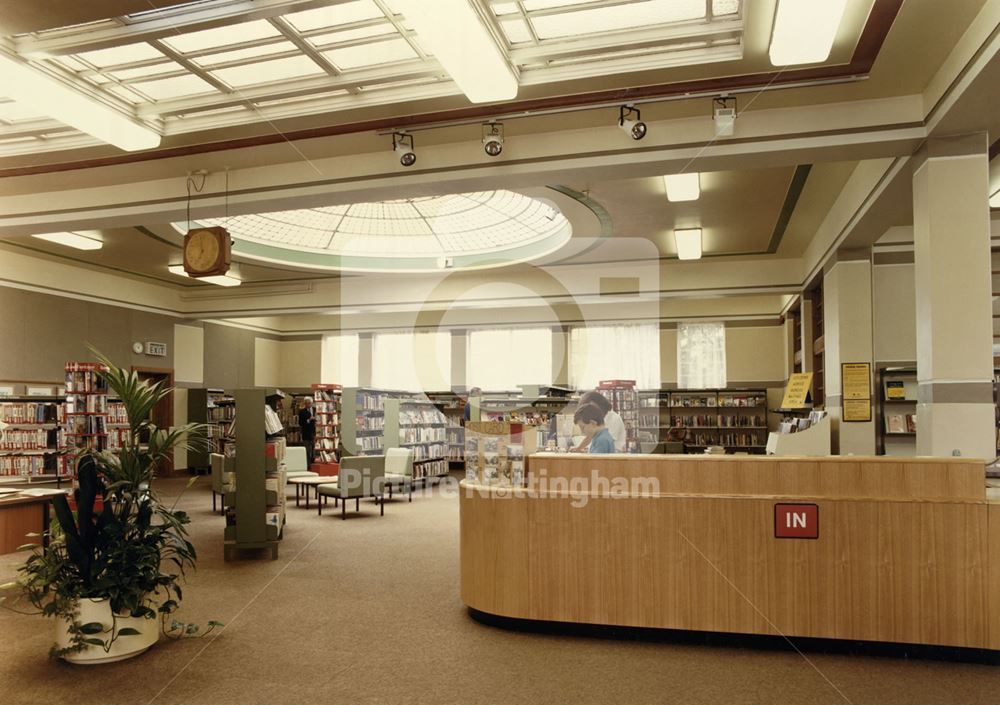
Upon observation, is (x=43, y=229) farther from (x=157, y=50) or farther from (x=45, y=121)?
(x=157, y=50)

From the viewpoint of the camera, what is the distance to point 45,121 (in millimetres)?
5715

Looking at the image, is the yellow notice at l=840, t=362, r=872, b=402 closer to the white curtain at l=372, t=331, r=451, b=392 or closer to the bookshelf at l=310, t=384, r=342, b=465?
the bookshelf at l=310, t=384, r=342, b=465

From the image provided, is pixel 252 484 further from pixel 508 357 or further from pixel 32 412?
pixel 508 357

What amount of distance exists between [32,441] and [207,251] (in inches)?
282

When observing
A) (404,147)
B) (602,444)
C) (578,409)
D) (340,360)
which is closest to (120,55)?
(404,147)

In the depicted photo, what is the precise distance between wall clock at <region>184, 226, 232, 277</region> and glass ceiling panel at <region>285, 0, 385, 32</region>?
251 cm

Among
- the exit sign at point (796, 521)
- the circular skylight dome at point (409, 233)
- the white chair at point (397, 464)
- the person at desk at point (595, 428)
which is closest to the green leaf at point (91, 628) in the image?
the person at desk at point (595, 428)

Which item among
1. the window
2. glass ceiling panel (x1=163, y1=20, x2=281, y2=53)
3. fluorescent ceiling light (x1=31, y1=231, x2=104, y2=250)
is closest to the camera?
glass ceiling panel (x1=163, y1=20, x2=281, y2=53)

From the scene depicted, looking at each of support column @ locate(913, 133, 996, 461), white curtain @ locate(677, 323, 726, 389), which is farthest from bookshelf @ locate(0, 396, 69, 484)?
support column @ locate(913, 133, 996, 461)

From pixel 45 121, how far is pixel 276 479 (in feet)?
12.7

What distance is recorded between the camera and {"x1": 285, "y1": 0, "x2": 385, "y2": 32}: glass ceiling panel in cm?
423

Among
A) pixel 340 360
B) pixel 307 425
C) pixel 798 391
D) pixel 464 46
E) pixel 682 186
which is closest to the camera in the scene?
pixel 464 46

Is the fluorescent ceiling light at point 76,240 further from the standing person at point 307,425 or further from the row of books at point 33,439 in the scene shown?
the standing person at point 307,425

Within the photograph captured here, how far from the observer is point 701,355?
14.8 meters
